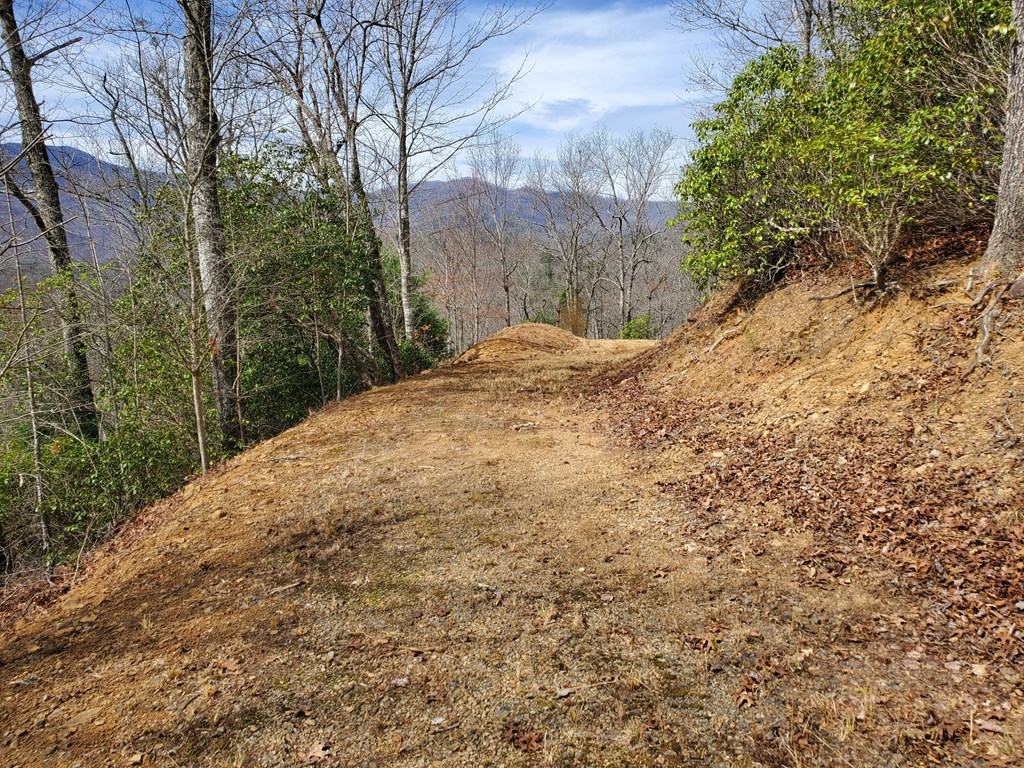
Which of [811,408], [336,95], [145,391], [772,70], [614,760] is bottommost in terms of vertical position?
[614,760]

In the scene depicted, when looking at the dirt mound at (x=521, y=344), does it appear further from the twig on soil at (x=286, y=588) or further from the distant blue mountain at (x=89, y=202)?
the twig on soil at (x=286, y=588)

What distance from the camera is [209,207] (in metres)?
7.07

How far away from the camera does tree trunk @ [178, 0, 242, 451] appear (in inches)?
224

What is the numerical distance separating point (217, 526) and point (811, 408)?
5.45m

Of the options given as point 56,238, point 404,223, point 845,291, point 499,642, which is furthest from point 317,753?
point 404,223

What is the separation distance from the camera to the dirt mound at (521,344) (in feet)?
45.9

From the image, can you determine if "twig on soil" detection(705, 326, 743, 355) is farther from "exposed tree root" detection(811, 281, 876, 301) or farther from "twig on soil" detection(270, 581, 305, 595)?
"twig on soil" detection(270, 581, 305, 595)

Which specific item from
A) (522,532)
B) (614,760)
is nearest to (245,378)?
(522,532)

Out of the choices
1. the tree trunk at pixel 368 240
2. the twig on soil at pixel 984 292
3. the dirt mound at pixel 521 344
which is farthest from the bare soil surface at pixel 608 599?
the dirt mound at pixel 521 344

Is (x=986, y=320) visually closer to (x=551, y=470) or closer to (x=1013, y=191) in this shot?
(x=1013, y=191)

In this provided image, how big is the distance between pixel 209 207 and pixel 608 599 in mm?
7044

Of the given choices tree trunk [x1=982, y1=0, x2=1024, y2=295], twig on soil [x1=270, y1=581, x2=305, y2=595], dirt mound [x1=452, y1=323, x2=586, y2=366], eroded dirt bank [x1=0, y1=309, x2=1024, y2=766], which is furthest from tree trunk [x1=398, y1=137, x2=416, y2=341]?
tree trunk [x1=982, y1=0, x2=1024, y2=295]

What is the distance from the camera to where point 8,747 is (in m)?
2.31

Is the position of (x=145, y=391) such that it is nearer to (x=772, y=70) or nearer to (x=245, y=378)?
(x=245, y=378)
